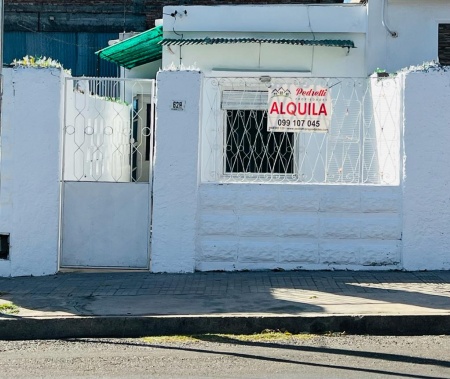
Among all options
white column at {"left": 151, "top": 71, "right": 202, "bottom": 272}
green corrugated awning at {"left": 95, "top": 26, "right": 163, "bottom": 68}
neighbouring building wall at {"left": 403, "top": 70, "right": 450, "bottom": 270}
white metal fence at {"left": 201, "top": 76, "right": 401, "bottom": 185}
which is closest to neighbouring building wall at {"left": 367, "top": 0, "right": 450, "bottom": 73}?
white metal fence at {"left": 201, "top": 76, "right": 401, "bottom": 185}

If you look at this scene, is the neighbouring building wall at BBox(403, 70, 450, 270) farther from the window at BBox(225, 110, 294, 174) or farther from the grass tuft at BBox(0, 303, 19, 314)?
the grass tuft at BBox(0, 303, 19, 314)

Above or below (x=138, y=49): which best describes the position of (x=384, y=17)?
above

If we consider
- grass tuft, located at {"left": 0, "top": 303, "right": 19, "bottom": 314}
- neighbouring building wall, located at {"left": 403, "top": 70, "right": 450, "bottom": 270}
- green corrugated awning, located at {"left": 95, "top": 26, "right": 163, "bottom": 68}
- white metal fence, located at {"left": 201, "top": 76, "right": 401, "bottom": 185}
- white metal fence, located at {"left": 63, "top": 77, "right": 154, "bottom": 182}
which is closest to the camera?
grass tuft, located at {"left": 0, "top": 303, "right": 19, "bottom": 314}

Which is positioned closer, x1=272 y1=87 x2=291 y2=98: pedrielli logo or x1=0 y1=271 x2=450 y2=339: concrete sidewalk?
x1=0 y1=271 x2=450 y2=339: concrete sidewalk

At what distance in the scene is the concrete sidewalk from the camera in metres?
7.78

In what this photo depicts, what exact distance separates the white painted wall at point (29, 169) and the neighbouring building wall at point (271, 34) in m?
4.49

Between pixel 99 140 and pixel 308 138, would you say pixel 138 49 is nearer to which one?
pixel 99 140

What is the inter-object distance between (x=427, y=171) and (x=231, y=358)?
4637 millimetres

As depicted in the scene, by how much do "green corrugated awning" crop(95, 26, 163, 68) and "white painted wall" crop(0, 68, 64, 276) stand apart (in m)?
4.75

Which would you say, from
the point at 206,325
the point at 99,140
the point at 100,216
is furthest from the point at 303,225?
the point at 99,140

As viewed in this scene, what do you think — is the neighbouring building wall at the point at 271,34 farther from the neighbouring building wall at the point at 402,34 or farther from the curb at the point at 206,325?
the curb at the point at 206,325

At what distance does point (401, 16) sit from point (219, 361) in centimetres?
936

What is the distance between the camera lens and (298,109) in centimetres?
1049

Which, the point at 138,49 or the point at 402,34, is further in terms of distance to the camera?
the point at 138,49
